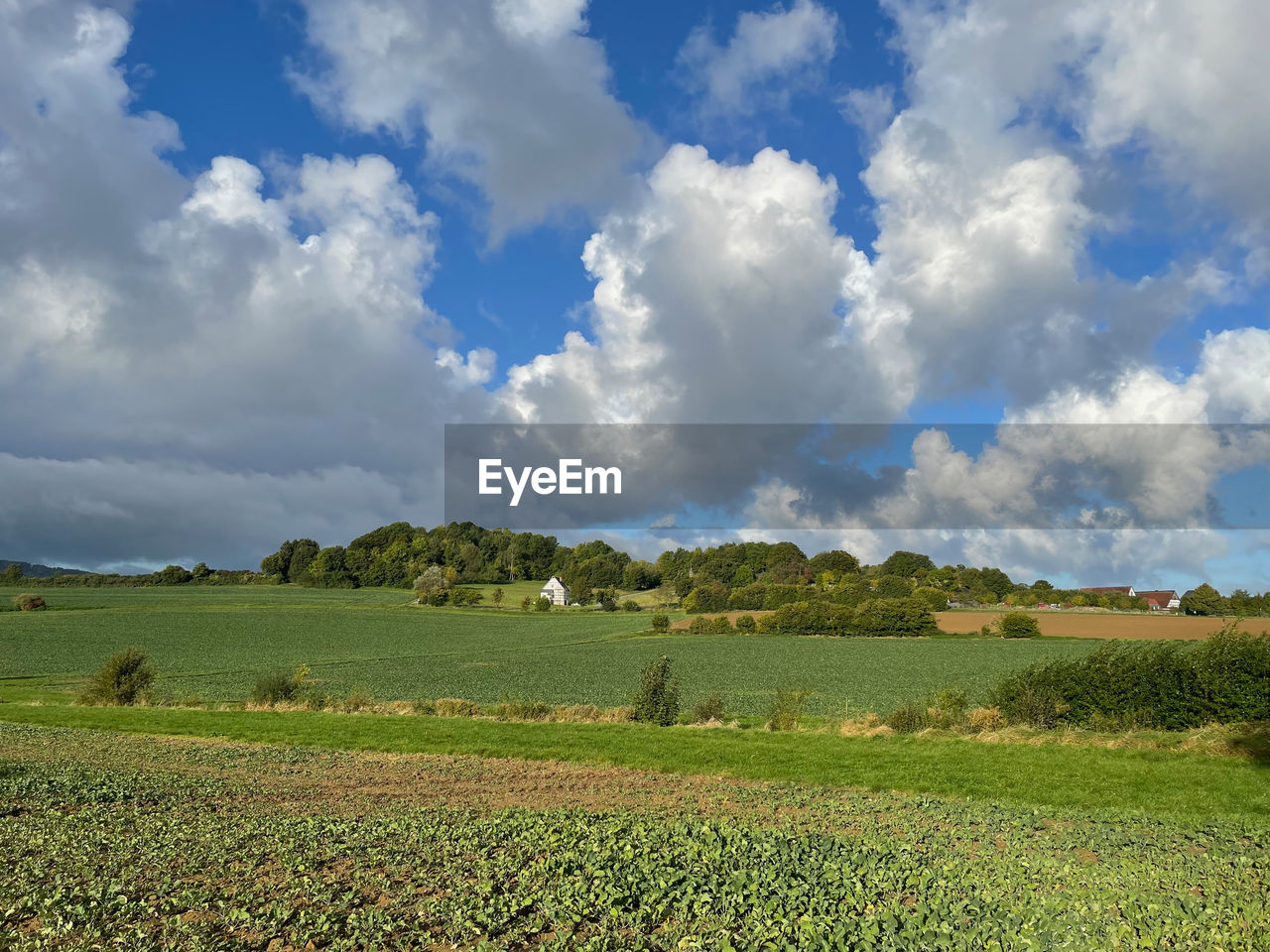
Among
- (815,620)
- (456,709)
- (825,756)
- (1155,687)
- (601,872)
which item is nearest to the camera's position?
(601,872)

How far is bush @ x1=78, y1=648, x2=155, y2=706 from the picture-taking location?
31125mm

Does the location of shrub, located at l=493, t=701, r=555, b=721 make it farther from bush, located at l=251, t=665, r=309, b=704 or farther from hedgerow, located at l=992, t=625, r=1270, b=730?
hedgerow, located at l=992, t=625, r=1270, b=730

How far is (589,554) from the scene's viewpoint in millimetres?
140000

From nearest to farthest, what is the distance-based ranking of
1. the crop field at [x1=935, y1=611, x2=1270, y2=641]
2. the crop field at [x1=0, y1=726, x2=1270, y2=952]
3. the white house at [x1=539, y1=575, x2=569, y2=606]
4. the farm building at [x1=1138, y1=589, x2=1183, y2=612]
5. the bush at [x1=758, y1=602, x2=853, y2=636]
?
the crop field at [x1=0, y1=726, x2=1270, y2=952]
the crop field at [x1=935, y1=611, x2=1270, y2=641]
the bush at [x1=758, y1=602, x2=853, y2=636]
the farm building at [x1=1138, y1=589, x2=1183, y2=612]
the white house at [x1=539, y1=575, x2=569, y2=606]

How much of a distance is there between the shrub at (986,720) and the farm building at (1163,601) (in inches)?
3276

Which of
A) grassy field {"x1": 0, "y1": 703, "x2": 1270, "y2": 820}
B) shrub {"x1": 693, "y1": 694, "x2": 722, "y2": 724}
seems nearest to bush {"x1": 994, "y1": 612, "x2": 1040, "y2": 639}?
shrub {"x1": 693, "y1": 694, "x2": 722, "y2": 724}

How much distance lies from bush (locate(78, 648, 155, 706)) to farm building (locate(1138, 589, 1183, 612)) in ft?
326

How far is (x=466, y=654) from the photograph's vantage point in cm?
5831

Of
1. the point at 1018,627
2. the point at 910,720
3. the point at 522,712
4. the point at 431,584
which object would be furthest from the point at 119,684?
the point at 431,584

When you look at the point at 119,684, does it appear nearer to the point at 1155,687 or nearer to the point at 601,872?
the point at 601,872

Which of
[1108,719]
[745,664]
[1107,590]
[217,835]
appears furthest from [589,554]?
[217,835]

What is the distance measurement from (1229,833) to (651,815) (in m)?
8.44

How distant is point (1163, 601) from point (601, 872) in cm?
11339

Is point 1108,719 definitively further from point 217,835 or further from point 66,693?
point 66,693
